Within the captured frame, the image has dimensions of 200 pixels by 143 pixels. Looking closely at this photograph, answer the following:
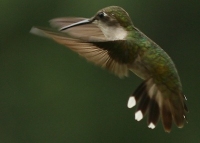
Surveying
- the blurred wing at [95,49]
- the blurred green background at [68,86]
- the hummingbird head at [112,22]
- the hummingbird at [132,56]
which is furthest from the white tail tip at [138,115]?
the blurred green background at [68,86]

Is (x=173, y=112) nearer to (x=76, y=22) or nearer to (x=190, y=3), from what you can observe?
(x=76, y=22)

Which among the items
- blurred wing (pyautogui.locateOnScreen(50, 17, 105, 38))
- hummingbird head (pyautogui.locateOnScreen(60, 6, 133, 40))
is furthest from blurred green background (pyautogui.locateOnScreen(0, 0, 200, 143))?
hummingbird head (pyautogui.locateOnScreen(60, 6, 133, 40))

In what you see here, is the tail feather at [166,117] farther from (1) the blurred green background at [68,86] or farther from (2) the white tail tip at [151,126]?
(1) the blurred green background at [68,86]

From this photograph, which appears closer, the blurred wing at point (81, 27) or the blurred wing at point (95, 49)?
the blurred wing at point (95, 49)

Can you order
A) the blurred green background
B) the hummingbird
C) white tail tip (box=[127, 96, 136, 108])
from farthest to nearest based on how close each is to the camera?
1. the blurred green background
2. white tail tip (box=[127, 96, 136, 108])
3. the hummingbird

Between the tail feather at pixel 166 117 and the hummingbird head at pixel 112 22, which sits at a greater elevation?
the hummingbird head at pixel 112 22

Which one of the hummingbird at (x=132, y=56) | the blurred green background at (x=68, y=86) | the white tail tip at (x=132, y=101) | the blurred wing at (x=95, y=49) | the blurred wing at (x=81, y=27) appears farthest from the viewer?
the blurred green background at (x=68, y=86)

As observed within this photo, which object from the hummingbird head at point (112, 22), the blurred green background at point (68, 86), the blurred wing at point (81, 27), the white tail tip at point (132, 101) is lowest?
the blurred green background at point (68, 86)

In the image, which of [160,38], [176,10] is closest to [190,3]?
[176,10]

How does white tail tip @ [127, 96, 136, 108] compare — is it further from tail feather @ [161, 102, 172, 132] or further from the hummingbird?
tail feather @ [161, 102, 172, 132]
